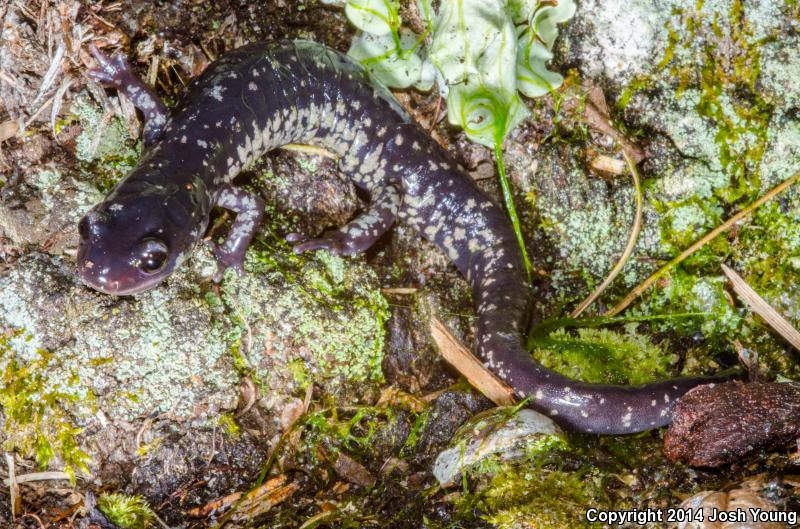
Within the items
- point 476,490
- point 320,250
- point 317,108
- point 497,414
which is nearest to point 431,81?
point 317,108

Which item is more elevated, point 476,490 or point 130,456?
point 476,490

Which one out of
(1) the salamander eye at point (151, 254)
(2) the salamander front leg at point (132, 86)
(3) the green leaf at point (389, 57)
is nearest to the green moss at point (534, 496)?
(1) the salamander eye at point (151, 254)

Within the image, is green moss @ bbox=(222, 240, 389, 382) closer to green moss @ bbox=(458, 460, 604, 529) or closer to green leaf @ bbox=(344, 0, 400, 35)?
green moss @ bbox=(458, 460, 604, 529)

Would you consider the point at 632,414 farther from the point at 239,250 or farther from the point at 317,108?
the point at 317,108

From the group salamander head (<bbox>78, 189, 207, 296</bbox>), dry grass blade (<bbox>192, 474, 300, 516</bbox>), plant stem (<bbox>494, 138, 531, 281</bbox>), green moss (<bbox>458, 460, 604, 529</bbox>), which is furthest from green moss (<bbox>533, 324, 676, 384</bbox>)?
salamander head (<bbox>78, 189, 207, 296</bbox>)

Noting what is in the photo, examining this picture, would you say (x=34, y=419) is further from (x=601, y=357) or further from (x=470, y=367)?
(x=601, y=357)

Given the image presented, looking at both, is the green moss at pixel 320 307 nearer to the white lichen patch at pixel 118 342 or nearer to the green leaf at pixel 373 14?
the white lichen patch at pixel 118 342
